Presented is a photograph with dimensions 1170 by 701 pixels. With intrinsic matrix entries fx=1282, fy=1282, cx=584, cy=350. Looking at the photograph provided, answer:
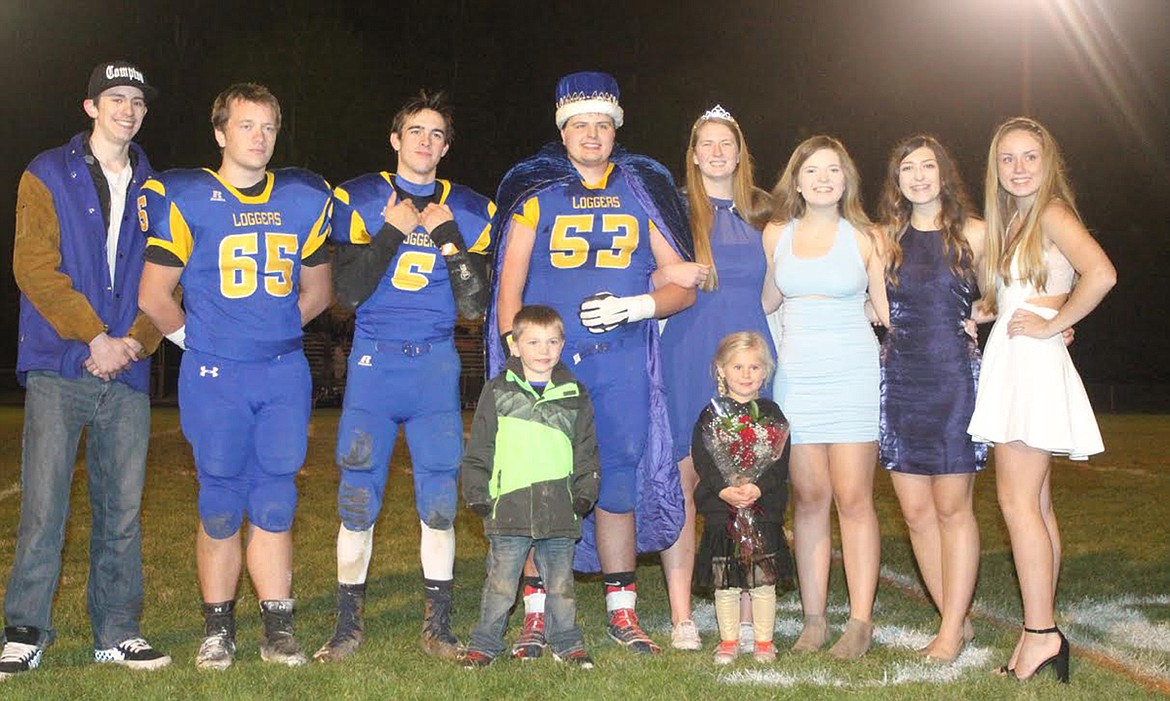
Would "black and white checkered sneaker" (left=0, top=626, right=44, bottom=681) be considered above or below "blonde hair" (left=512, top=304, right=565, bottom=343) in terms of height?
below

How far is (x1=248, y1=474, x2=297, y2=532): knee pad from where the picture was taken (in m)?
5.22

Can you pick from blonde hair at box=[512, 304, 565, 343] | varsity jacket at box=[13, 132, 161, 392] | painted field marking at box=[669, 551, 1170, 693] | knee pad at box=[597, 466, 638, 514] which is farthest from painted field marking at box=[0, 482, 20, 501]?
blonde hair at box=[512, 304, 565, 343]

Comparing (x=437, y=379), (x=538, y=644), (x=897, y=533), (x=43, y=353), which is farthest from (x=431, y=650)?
(x=897, y=533)

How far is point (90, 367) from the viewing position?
5191 millimetres

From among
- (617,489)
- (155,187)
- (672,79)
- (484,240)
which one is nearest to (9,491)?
(155,187)

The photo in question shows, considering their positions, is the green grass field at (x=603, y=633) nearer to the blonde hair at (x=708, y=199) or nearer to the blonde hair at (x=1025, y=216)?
the blonde hair at (x=1025, y=216)

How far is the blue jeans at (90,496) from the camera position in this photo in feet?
17.1

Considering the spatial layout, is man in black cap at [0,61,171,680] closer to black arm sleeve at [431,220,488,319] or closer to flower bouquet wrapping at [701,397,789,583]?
black arm sleeve at [431,220,488,319]

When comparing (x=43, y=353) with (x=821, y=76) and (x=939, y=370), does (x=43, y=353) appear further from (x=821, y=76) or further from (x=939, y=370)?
(x=821, y=76)

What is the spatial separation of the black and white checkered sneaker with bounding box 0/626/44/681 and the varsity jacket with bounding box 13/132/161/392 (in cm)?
104

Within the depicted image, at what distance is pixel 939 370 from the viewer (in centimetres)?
536

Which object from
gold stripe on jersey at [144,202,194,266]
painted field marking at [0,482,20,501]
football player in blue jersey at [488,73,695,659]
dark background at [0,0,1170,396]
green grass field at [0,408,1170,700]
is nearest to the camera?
green grass field at [0,408,1170,700]

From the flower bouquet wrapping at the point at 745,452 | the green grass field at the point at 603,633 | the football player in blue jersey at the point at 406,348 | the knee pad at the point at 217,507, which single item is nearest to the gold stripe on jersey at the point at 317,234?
the football player in blue jersey at the point at 406,348

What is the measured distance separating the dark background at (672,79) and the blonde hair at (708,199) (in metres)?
27.5
